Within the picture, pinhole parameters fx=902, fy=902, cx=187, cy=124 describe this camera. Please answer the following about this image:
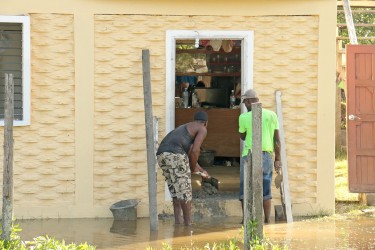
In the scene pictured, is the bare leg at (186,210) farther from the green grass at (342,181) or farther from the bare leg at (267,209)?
the green grass at (342,181)

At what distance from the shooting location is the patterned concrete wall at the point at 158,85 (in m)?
12.5

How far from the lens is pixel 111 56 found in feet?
41.0

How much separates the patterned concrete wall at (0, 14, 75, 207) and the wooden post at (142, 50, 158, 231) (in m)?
1.19

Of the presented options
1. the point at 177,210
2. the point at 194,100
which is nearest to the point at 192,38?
the point at 177,210

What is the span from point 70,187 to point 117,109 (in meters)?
1.26


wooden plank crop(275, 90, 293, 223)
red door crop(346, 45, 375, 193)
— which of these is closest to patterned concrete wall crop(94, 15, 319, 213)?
wooden plank crop(275, 90, 293, 223)

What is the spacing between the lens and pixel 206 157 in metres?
15.8

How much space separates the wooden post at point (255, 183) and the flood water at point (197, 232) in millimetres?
1314

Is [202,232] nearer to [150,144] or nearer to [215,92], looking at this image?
[150,144]

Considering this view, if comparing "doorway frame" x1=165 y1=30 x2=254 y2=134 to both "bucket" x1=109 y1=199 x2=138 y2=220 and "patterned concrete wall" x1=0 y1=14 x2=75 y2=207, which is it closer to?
"bucket" x1=109 y1=199 x2=138 y2=220

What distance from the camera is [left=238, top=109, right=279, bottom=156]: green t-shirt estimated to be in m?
11.6

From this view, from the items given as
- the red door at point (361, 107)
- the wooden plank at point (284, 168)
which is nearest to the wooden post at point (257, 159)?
the wooden plank at point (284, 168)

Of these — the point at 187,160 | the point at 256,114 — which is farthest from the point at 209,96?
the point at 256,114

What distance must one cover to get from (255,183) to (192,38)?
4.55 metres
